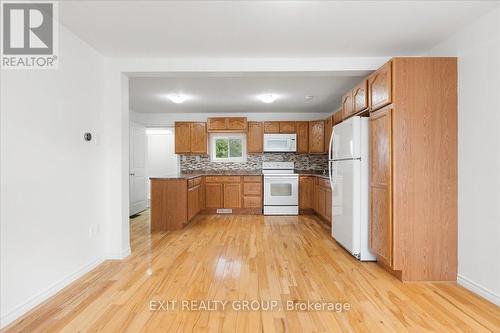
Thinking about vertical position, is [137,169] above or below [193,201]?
above

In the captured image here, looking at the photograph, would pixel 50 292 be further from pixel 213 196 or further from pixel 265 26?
pixel 213 196

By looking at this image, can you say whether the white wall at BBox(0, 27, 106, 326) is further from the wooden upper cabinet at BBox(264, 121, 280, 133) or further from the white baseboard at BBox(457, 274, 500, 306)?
the wooden upper cabinet at BBox(264, 121, 280, 133)

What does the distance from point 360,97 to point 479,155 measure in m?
1.25

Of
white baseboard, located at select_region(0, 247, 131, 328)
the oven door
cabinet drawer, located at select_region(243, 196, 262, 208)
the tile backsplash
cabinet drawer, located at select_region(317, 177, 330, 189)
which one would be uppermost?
the tile backsplash

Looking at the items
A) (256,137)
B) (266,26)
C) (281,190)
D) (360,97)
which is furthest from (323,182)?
(266,26)

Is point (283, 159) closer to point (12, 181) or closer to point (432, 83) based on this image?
point (432, 83)

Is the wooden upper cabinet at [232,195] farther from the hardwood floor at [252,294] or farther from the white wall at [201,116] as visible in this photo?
the hardwood floor at [252,294]

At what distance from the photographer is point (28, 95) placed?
6.25 ft

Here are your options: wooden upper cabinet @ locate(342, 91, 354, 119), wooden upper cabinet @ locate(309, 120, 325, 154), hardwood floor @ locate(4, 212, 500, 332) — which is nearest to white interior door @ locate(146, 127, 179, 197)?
wooden upper cabinet @ locate(309, 120, 325, 154)

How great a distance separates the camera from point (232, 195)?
18.2 feet

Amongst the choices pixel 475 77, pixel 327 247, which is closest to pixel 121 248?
pixel 327 247

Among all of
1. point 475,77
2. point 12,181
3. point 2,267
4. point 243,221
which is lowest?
point 243,221

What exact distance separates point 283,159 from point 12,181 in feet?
16.1

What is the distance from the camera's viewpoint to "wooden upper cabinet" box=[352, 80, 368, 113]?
282cm
